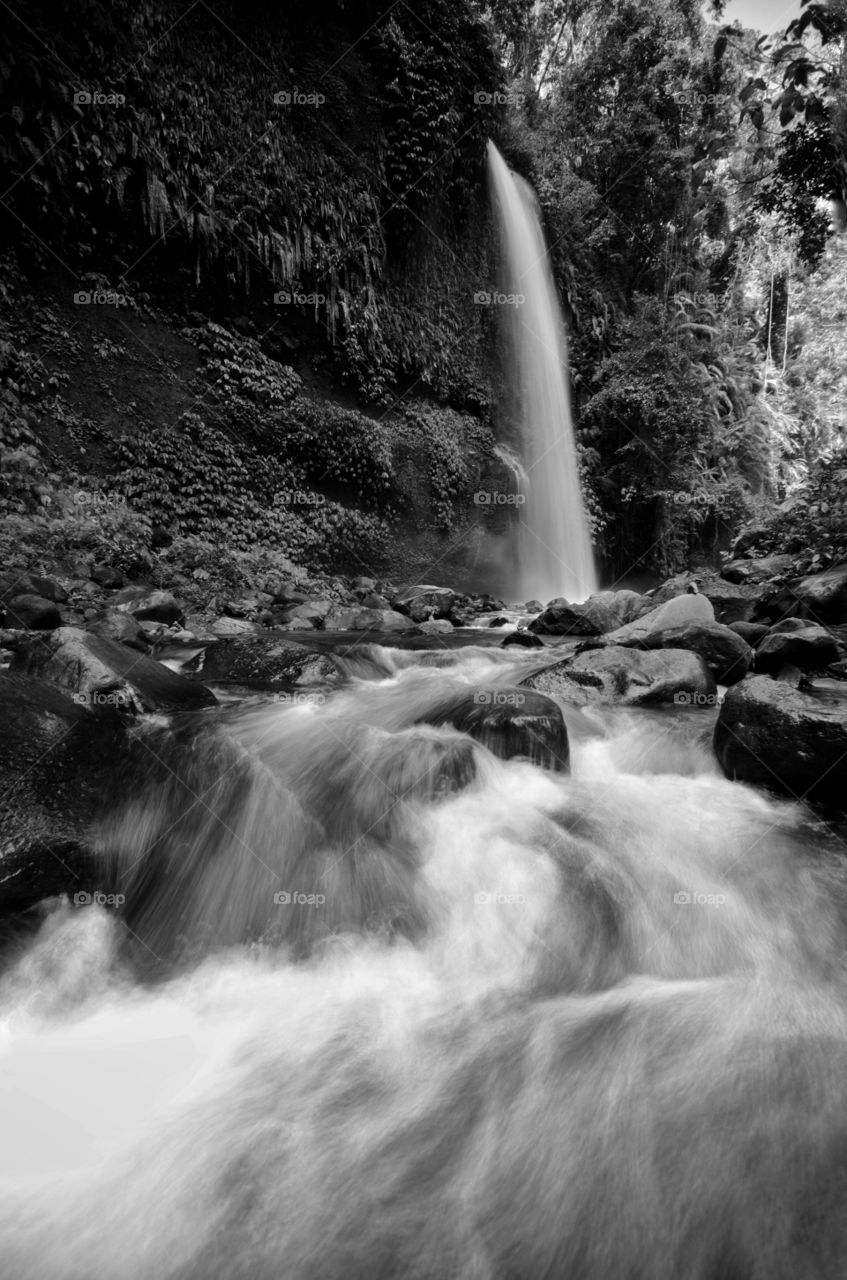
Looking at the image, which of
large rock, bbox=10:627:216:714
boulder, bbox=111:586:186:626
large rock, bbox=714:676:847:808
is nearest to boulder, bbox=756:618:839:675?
large rock, bbox=714:676:847:808

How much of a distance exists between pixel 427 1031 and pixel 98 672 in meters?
3.07

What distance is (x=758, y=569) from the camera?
10008 millimetres

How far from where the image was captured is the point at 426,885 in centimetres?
300

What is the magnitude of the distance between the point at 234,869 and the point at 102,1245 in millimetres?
1507

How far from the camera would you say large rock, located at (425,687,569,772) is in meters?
3.86

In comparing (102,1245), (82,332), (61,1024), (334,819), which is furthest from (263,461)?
(102,1245)

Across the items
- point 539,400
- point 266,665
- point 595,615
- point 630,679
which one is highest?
point 539,400

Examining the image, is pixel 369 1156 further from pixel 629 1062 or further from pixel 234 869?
pixel 234 869

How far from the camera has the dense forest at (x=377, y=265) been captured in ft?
29.4

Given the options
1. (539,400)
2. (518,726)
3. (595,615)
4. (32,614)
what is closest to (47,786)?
(518,726)

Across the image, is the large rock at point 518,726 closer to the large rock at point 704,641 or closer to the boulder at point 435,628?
the large rock at point 704,641

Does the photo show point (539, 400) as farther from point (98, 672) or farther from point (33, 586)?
point (98, 672)

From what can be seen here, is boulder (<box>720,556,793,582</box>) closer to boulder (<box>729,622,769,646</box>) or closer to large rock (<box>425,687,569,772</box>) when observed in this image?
boulder (<box>729,622,769,646</box>)

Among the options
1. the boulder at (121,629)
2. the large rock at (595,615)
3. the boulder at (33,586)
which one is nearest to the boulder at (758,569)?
the large rock at (595,615)
